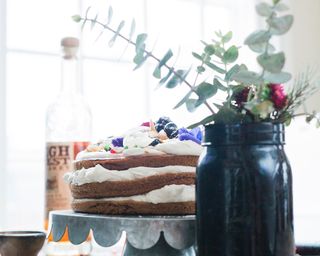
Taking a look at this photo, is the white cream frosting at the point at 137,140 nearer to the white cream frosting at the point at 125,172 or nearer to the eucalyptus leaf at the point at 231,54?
the white cream frosting at the point at 125,172

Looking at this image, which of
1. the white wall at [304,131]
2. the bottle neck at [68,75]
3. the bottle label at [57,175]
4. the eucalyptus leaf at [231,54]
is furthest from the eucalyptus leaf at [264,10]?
the white wall at [304,131]

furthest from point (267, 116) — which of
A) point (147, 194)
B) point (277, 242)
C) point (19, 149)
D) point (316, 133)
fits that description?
point (316, 133)

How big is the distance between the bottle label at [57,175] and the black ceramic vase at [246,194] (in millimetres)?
575

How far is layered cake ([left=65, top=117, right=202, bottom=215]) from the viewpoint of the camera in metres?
0.79

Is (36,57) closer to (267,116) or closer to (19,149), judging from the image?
(19,149)

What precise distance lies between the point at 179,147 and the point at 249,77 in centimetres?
26

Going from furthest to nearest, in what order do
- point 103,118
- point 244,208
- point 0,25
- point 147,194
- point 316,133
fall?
point 316,133
point 103,118
point 0,25
point 147,194
point 244,208

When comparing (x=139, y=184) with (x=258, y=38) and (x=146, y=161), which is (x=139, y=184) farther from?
(x=258, y=38)

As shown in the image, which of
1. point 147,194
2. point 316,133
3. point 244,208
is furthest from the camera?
point 316,133

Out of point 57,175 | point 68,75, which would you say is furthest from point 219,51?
point 68,75

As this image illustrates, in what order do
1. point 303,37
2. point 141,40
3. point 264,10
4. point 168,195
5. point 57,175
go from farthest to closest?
point 303,37, point 57,175, point 168,195, point 141,40, point 264,10

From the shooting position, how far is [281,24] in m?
0.53

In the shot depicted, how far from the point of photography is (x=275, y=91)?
57 centimetres

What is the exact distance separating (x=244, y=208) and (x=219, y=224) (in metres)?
0.03
